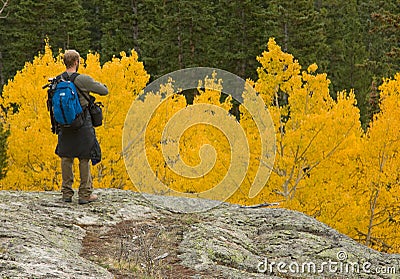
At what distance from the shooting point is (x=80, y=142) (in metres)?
6.52

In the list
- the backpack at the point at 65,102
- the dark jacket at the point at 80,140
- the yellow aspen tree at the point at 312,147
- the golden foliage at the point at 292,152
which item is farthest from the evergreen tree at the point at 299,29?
the backpack at the point at 65,102

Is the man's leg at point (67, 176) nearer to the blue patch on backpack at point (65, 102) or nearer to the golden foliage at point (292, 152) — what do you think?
the blue patch on backpack at point (65, 102)

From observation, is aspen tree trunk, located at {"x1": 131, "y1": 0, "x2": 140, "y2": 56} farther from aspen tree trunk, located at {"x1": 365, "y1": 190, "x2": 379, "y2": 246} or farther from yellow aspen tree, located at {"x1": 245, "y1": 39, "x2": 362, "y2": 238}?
aspen tree trunk, located at {"x1": 365, "y1": 190, "x2": 379, "y2": 246}

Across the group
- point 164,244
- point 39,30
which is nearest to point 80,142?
point 164,244

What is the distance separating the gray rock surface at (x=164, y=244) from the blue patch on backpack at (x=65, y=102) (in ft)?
3.97

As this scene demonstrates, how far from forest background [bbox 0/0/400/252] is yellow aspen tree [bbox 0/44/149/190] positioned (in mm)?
72

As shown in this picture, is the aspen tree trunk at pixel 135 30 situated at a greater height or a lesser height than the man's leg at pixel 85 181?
greater

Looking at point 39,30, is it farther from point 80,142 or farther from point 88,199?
point 80,142

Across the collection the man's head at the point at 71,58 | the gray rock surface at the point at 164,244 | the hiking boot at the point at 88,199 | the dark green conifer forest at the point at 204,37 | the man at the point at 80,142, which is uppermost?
the dark green conifer forest at the point at 204,37

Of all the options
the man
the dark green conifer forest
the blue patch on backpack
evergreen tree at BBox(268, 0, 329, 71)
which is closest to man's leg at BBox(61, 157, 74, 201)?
the man

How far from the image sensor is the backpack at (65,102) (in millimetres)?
6004

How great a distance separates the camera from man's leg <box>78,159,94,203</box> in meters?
6.75

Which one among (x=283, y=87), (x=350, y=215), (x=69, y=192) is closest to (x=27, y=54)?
(x=283, y=87)

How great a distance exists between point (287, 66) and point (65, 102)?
16677 mm
